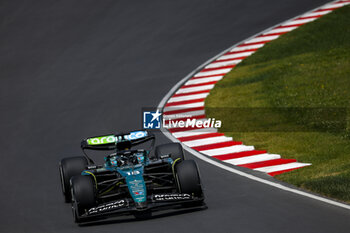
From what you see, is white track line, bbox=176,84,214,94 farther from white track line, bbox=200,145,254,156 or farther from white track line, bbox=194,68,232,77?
white track line, bbox=200,145,254,156

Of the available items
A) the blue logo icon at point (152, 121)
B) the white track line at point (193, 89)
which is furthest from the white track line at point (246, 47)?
the blue logo icon at point (152, 121)

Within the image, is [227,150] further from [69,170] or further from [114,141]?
[69,170]

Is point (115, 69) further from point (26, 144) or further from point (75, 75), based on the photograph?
point (26, 144)

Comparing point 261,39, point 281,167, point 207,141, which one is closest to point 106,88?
point 207,141

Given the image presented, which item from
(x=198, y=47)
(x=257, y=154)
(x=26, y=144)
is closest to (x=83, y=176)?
(x=257, y=154)

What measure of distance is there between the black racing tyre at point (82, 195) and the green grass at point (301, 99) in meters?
3.85

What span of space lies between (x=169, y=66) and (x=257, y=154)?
843 centimetres

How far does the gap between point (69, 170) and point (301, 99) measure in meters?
8.34

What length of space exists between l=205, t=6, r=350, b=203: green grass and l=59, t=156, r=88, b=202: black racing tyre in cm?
380

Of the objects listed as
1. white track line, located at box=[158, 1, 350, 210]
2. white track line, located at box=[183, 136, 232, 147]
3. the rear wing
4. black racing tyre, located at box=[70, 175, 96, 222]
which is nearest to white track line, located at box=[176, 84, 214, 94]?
white track line, located at box=[158, 1, 350, 210]

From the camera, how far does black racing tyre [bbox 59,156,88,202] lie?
12.6 meters

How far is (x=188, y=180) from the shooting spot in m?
11.2

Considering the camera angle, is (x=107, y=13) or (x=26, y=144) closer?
(x=26, y=144)

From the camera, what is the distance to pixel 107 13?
91.7 ft
